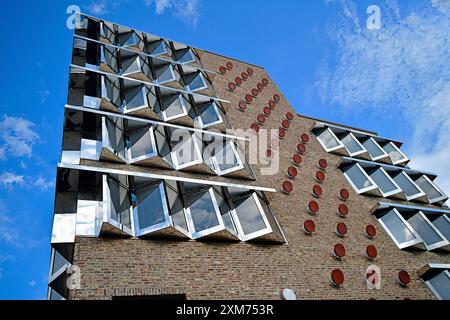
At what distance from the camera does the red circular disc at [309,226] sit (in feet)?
43.5

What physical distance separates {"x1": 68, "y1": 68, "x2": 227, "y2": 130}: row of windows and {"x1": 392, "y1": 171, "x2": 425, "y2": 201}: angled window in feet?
40.6

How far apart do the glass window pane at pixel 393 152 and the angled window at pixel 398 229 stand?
7918 millimetres

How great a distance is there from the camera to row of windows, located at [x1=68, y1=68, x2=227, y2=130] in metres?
14.7

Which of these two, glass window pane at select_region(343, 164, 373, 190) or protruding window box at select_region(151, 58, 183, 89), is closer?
glass window pane at select_region(343, 164, 373, 190)

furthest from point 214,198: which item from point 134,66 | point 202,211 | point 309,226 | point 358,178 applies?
point 134,66

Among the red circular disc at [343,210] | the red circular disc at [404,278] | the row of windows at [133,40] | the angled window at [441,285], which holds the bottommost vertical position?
the angled window at [441,285]

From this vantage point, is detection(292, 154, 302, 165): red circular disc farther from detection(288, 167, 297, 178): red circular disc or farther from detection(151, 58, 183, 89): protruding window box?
detection(151, 58, 183, 89): protruding window box

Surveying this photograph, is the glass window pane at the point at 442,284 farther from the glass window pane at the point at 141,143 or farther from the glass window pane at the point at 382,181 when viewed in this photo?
the glass window pane at the point at 141,143

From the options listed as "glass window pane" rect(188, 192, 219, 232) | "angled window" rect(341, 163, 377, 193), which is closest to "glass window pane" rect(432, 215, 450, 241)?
"angled window" rect(341, 163, 377, 193)

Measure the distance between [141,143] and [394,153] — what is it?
19.4 meters

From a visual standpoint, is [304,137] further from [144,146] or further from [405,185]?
[144,146]

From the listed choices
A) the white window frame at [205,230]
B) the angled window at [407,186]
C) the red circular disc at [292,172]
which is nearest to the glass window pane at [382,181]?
the angled window at [407,186]

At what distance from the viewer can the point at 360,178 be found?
18.3 meters
